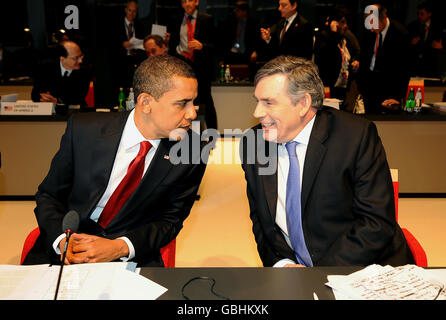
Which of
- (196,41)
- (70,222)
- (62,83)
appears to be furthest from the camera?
(196,41)

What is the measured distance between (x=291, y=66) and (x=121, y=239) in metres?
1.01

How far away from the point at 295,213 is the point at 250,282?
0.63 meters

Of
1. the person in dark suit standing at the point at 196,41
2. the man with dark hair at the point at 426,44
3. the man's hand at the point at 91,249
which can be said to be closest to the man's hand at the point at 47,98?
the person in dark suit standing at the point at 196,41

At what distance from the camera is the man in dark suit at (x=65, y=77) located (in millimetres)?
5156

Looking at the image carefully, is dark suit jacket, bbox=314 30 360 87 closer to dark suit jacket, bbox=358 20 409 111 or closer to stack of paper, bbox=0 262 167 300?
dark suit jacket, bbox=358 20 409 111

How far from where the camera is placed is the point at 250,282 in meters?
1.47

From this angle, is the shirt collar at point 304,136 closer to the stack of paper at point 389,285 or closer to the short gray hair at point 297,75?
the short gray hair at point 297,75

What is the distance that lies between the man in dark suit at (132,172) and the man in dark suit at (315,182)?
36 centimetres

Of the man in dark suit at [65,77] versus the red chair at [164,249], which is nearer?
the red chair at [164,249]

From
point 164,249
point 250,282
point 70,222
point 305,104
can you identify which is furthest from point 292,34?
point 70,222

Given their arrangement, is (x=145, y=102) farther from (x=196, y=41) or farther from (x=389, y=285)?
(x=196, y=41)

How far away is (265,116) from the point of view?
2.08m

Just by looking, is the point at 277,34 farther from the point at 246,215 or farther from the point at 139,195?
the point at 139,195
